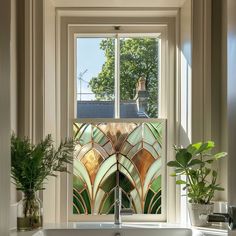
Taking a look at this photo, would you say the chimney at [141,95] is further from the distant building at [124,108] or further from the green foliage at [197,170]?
the green foliage at [197,170]

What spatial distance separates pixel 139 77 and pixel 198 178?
700 mm

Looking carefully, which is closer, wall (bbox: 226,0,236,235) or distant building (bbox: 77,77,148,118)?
wall (bbox: 226,0,236,235)

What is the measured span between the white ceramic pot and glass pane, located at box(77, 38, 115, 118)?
706mm

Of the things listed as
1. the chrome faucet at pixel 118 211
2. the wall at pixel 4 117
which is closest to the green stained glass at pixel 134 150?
the chrome faucet at pixel 118 211

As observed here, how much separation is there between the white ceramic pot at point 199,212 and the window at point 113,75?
2.01 feet

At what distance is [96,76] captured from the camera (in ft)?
6.86

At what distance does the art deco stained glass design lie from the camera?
2064 mm

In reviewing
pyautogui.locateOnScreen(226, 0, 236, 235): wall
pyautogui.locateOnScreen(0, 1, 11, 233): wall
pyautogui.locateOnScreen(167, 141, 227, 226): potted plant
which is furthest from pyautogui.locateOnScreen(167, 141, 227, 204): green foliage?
pyautogui.locateOnScreen(0, 1, 11, 233): wall

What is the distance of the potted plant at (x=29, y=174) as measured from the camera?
155cm

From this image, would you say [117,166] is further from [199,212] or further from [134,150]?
[199,212]

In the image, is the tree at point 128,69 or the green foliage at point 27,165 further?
the tree at point 128,69

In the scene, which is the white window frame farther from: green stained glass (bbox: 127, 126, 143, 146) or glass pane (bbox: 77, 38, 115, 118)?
green stained glass (bbox: 127, 126, 143, 146)

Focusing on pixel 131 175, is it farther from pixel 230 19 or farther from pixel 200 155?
pixel 230 19

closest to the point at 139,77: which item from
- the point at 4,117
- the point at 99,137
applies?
the point at 99,137
